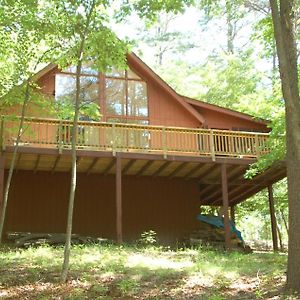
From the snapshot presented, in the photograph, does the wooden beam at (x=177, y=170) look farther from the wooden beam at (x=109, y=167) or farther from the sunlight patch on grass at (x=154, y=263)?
the sunlight patch on grass at (x=154, y=263)

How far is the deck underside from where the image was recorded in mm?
16675

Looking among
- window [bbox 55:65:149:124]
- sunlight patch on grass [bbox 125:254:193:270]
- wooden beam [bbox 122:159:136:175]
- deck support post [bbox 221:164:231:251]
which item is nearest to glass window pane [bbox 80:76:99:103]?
window [bbox 55:65:149:124]

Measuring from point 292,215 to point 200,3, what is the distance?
5.49 meters

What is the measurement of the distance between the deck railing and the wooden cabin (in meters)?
0.04

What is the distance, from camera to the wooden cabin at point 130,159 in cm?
1700

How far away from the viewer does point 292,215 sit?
863 centimetres

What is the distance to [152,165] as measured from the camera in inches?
719

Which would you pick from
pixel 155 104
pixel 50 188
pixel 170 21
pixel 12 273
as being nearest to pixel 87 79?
pixel 155 104

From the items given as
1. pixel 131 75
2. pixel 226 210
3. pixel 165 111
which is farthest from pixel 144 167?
pixel 131 75

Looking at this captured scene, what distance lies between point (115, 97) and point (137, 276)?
34.9 feet

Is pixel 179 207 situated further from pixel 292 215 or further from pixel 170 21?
pixel 170 21

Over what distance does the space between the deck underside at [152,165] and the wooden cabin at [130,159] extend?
37mm

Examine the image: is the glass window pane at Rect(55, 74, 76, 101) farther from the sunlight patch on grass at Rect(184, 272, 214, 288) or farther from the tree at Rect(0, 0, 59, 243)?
the sunlight patch on grass at Rect(184, 272, 214, 288)

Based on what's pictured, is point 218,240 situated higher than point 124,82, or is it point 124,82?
point 124,82
